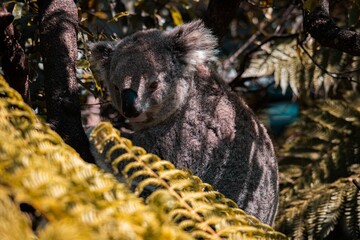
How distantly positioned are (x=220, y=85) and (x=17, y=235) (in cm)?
317

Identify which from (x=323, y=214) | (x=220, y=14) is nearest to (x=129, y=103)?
(x=220, y=14)

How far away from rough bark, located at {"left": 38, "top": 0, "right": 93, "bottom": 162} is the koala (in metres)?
0.74

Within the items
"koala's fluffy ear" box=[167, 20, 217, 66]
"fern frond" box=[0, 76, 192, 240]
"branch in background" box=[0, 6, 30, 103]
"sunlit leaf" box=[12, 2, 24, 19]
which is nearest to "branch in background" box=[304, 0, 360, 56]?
"koala's fluffy ear" box=[167, 20, 217, 66]

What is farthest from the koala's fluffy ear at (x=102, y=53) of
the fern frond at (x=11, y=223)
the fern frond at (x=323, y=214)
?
the fern frond at (x=11, y=223)

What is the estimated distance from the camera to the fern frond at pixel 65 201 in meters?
1.22

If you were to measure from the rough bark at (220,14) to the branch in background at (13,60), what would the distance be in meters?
2.03

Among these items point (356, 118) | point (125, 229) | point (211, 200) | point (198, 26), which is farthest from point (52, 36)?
point (356, 118)

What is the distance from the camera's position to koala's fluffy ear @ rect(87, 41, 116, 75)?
4105 millimetres

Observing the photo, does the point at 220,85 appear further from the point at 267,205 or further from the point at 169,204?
the point at 169,204

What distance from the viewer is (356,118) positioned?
563 centimetres

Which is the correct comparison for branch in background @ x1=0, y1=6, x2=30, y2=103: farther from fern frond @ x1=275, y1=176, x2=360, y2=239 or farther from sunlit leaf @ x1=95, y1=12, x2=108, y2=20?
fern frond @ x1=275, y1=176, x2=360, y2=239

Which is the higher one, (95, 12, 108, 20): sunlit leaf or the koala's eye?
(95, 12, 108, 20): sunlit leaf

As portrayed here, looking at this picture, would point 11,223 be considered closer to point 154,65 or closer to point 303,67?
point 154,65

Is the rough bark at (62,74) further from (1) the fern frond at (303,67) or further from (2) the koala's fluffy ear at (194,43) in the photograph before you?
(1) the fern frond at (303,67)
